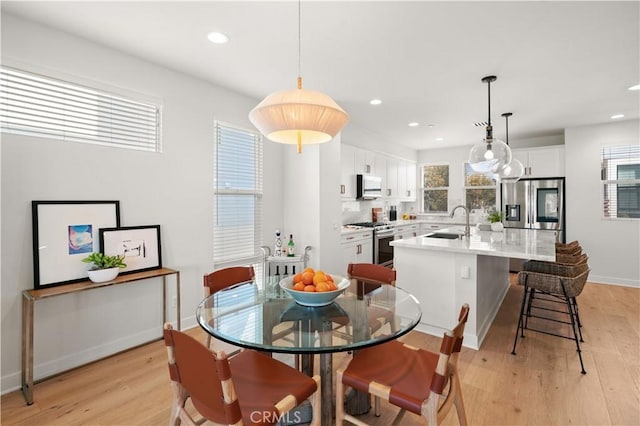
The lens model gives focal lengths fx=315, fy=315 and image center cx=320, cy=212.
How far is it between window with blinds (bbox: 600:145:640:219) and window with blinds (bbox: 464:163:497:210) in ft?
5.86

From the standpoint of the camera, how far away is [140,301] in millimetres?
2967

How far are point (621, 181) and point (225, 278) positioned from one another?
6.13 metres

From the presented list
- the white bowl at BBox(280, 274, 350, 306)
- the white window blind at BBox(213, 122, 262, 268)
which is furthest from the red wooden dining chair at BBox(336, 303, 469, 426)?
the white window blind at BBox(213, 122, 262, 268)

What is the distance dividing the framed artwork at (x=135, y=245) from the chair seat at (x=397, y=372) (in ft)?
7.11

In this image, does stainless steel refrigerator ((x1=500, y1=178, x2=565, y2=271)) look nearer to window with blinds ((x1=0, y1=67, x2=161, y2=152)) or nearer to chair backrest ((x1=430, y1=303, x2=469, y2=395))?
chair backrest ((x1=430, y1=303, x2=469, y2=395))

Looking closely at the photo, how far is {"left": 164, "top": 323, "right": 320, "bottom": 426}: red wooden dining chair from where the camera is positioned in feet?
3.83

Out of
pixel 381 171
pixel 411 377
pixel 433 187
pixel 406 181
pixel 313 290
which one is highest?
pixel 381 171

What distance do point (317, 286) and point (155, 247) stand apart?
196cm

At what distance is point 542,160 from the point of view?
18.8 ft

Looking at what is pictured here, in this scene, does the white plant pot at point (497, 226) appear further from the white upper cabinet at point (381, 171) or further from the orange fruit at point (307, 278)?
the orange fruit at point (307, 278)

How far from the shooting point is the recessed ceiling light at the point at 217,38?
246 centimetres

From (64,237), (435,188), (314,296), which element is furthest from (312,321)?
(435,188)

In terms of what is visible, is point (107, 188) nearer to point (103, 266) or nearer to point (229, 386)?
point (103, 266)

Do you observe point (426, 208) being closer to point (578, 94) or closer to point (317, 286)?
point (578, 94)
